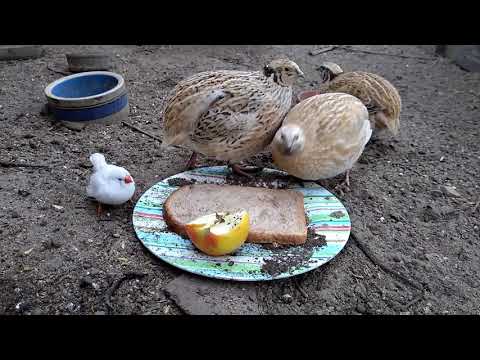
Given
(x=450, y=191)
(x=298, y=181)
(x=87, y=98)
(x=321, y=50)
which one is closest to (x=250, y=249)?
(x=298, y=181)

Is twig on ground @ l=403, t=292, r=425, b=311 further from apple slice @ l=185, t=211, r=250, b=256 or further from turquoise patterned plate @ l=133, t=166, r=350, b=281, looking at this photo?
apple slice @ l=185, t=211, r=250, b=256

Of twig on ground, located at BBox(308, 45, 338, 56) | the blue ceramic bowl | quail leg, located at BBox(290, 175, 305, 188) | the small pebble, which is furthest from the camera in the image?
twig on ground, located at BBox(308, 45, 338, 56)

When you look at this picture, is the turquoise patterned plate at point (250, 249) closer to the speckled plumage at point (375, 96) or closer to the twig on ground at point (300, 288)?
the twig on ground at point (300, 288)

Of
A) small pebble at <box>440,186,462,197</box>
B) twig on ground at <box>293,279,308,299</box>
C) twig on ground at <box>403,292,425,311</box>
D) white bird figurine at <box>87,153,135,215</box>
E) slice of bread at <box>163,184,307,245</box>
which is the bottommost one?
twig on ground at <box>403,292,425,311</box>

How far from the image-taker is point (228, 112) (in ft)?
10.8

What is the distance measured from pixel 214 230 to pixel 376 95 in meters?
2.28

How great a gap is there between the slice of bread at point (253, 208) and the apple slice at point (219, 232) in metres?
0.19

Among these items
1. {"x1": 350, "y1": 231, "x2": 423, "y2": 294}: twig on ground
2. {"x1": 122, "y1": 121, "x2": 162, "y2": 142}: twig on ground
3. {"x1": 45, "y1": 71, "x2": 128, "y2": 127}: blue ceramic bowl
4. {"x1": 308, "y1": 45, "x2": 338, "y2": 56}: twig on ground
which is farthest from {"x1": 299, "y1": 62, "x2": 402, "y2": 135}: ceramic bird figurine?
{"x1": 308, "y1": 45, "x2": 338, "y2": 56}: twig on ground

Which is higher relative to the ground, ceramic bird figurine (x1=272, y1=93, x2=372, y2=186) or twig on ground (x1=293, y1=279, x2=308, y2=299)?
ceramic bird figurine (x1=272, y1=93, x2=372, y2=186)

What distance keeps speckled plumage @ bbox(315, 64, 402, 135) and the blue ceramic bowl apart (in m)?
2.17

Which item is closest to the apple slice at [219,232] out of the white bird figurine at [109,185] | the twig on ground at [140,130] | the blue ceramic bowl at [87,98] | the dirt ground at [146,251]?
the dirt ground at [146,251]

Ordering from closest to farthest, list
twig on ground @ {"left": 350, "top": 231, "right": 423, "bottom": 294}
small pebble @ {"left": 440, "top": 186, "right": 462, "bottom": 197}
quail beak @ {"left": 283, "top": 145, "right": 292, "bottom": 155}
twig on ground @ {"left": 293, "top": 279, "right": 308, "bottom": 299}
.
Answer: twig on ground @ {"left": 293, "top": 279, "right": 308, "bottom": 299}
twig on ground @ {"left": 350, "top": 231, "right": 423, "bottom": 294}
quail beak @ {"left": 283, "top": 145, "right": 292, "bottom": 155}
small pebble @ {"left": 440, "top": 186, "right": 462, "bottom": 197}

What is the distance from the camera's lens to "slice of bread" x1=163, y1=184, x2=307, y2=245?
2.96 m

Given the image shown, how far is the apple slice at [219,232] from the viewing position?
2.68 metres
